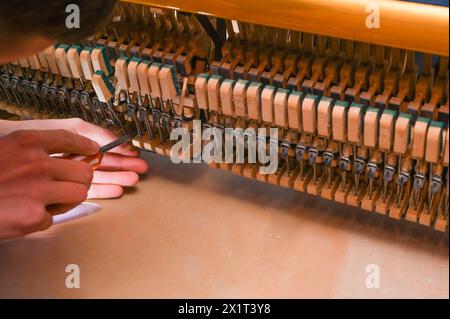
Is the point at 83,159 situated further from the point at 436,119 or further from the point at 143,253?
the point at 436,119

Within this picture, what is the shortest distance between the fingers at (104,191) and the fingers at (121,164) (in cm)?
5

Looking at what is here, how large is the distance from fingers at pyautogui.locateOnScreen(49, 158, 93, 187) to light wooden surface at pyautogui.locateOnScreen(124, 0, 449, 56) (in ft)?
1.17

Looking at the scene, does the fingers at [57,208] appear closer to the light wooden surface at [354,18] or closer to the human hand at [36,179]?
the human hand at [36,179]

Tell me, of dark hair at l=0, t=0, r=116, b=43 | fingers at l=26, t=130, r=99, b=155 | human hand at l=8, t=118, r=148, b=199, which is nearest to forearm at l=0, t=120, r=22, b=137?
human hand at l=8, t=118, r=148, b=199

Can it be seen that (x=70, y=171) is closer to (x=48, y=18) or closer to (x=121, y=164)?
(x=121, y=164)

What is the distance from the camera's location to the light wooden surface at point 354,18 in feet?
2.71

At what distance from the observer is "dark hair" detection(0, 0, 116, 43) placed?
2.50 ft

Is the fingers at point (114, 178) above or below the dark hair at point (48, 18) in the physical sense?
below

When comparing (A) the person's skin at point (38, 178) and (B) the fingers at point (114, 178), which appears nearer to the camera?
(A) the person's skin at point (38, 178)

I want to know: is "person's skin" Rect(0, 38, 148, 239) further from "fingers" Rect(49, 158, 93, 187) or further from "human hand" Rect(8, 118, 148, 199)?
"human hand" Rect(8, 118, 148, 199)

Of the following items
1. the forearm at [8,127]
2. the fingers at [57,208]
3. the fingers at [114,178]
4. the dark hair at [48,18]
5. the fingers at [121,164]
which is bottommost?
the fingers at [114,178]

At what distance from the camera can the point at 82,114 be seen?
1.38 meters

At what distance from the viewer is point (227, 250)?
1126 mm

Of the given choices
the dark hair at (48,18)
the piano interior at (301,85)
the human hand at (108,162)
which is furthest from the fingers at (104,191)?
the dark hair at (48,18)
